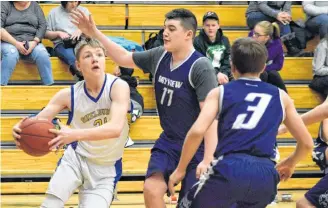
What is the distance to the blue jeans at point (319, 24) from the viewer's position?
32.6ft

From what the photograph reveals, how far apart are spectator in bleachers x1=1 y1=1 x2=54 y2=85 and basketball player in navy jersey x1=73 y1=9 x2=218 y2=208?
3.76m

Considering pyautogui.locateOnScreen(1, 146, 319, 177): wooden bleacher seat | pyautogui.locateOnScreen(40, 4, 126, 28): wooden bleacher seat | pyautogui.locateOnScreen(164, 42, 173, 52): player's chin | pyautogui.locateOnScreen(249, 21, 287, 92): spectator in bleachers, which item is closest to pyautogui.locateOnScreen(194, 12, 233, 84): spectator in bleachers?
pyautogui.locateOnScreen(249, 21, 287, 92): spectator in bleachers

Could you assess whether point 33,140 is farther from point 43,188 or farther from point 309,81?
point 309,81

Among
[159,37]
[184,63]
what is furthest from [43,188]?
[184,63]

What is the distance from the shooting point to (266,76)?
895 cm

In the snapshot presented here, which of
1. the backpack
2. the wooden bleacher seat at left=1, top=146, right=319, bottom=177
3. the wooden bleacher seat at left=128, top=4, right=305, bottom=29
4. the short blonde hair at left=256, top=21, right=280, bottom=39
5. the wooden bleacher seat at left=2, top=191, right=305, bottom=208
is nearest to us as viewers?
the wooden bleacher seat at left=2, top=191, right=305, bottom=208

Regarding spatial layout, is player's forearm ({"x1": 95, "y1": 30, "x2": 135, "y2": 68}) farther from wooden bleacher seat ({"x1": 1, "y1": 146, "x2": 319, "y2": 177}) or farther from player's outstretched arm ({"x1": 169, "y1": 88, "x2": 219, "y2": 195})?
wooden bleacher seat ({"x1": 1, "y1": 146, "x2": 319, "y2": 177})

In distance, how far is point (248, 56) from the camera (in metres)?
4.55

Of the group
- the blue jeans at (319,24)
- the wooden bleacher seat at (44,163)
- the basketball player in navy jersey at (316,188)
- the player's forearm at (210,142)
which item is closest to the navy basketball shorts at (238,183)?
the player's forearm at (210,142)

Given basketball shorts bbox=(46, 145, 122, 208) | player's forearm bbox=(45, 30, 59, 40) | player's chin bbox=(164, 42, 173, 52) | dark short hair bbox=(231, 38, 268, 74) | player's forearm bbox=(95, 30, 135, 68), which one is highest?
dark short hair bbox=(231, 38, 268, 74)

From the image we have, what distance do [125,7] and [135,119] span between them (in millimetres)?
2405

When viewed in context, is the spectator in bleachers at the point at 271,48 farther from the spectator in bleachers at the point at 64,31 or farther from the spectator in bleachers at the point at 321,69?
the spectator in bleachers at the point at 64,31

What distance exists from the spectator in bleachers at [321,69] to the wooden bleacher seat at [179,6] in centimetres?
151

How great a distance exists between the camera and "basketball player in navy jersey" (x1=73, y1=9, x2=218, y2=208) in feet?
17.2
